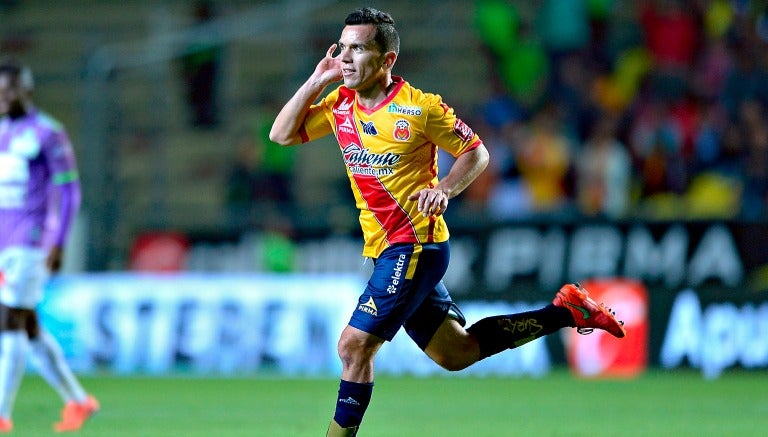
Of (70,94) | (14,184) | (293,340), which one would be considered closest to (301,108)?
(14,184)

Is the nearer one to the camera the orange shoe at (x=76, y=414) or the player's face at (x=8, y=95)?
the player's face at (x=8, y=95)

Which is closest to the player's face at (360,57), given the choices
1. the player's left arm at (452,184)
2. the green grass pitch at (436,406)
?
the player's left arm at (452,184)

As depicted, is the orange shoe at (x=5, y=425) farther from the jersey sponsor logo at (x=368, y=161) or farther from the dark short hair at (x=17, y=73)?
the jersey sponsor logo at (x=368, y=161)

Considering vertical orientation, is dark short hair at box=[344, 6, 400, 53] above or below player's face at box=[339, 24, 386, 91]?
above

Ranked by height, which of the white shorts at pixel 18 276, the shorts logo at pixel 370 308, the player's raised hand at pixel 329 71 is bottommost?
the white shorts at pixel 18 276

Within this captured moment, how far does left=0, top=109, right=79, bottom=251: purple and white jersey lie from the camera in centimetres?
1012

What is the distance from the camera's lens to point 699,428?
33.0 ft

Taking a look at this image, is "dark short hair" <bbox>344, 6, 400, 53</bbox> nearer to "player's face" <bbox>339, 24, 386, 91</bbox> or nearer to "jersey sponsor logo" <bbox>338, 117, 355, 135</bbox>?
"player's face" <bbox>339, 24, 386, 91</bbox>

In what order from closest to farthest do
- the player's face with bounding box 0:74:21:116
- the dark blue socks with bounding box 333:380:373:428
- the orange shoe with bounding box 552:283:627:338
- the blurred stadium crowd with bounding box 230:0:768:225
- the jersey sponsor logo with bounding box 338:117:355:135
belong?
1. the dark blue socks with bounding box 333:380:373:428
2. the jersey sponsor logo with bounding box 338:117:355:135
3. the orange shoe with bounding box 552:283:627:338
4. the player's face with bounding box 0:74:21:116
5. the blurred stadium crowd with bounding box 230:0:768:225

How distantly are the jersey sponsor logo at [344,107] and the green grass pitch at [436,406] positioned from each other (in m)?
2.75

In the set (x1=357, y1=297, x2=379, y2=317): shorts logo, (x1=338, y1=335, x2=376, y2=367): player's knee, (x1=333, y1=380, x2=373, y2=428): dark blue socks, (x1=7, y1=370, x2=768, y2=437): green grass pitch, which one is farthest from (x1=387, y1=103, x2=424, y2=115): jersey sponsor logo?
(x1=7, y1=370, x2=768, y2=437): green grass pitch

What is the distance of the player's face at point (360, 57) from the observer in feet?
24.0

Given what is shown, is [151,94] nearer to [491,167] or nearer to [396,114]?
[491,167]

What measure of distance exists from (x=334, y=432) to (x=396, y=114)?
1584 mm
